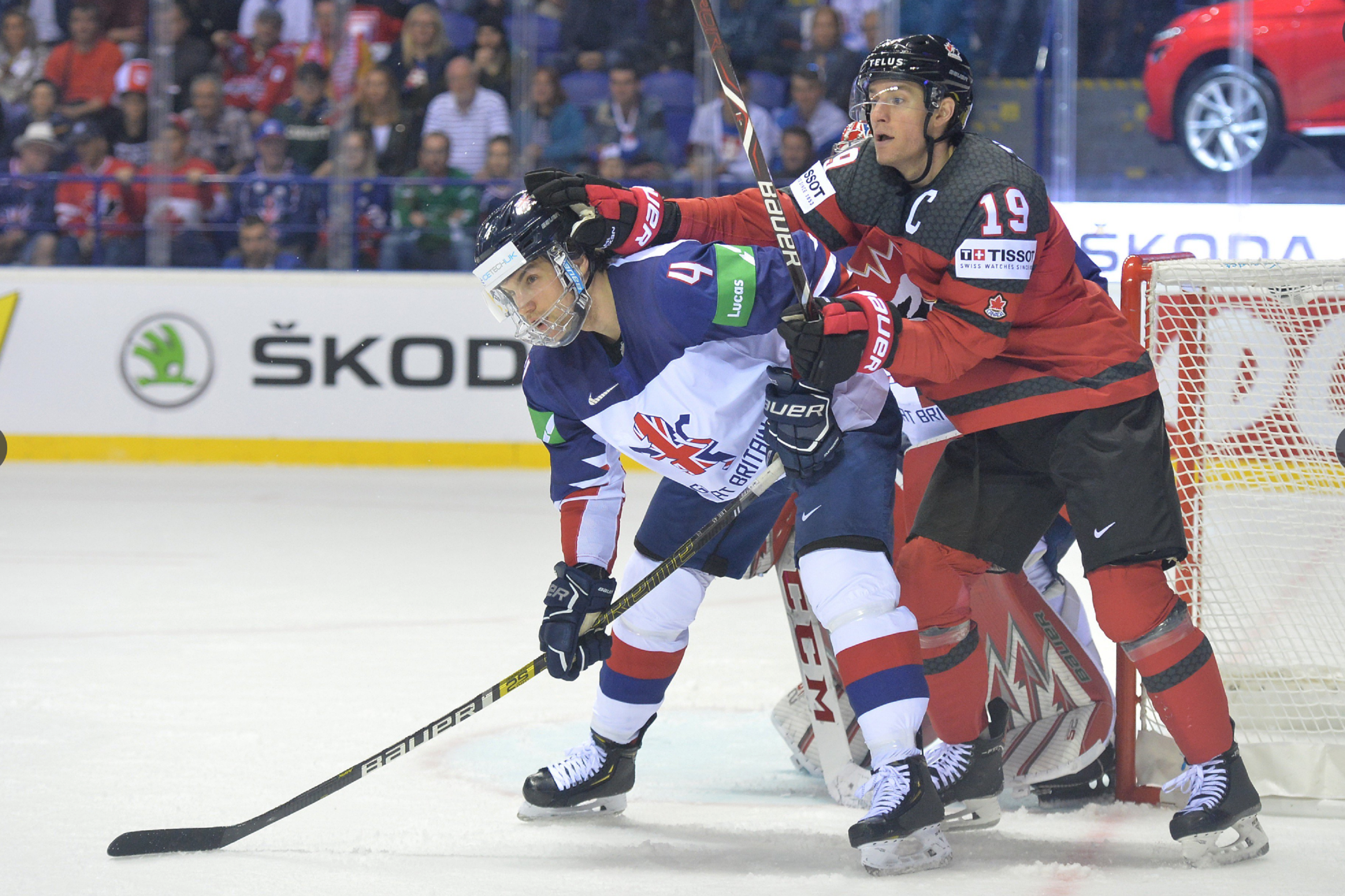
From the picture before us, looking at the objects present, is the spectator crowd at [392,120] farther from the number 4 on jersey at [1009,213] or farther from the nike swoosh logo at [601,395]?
the number 4 on jersey at [1009,213]

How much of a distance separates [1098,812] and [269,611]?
7.85 feet

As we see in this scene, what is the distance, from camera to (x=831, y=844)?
2.36 m

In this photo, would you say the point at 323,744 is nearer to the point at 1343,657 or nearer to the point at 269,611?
the point at 269,611

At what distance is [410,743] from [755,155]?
1084mm

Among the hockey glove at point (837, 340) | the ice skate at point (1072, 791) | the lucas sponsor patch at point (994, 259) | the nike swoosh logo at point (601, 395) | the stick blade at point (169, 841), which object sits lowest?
the stick blade at point (169, 841)

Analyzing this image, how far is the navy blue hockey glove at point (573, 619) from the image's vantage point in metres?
2.35

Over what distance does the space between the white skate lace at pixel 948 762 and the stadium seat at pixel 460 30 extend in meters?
5.58

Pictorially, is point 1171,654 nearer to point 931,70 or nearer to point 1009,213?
point 1009,213

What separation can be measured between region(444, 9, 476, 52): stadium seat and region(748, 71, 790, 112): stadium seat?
138cm

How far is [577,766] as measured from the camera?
2.53 metres

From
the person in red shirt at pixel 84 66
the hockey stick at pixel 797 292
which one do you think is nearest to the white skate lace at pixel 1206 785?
the hockey stick at pixel 797 292

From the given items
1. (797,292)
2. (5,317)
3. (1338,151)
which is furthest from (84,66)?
(797,292)

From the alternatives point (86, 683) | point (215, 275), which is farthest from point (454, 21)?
point (86, 683)

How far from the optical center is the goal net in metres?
2.55
